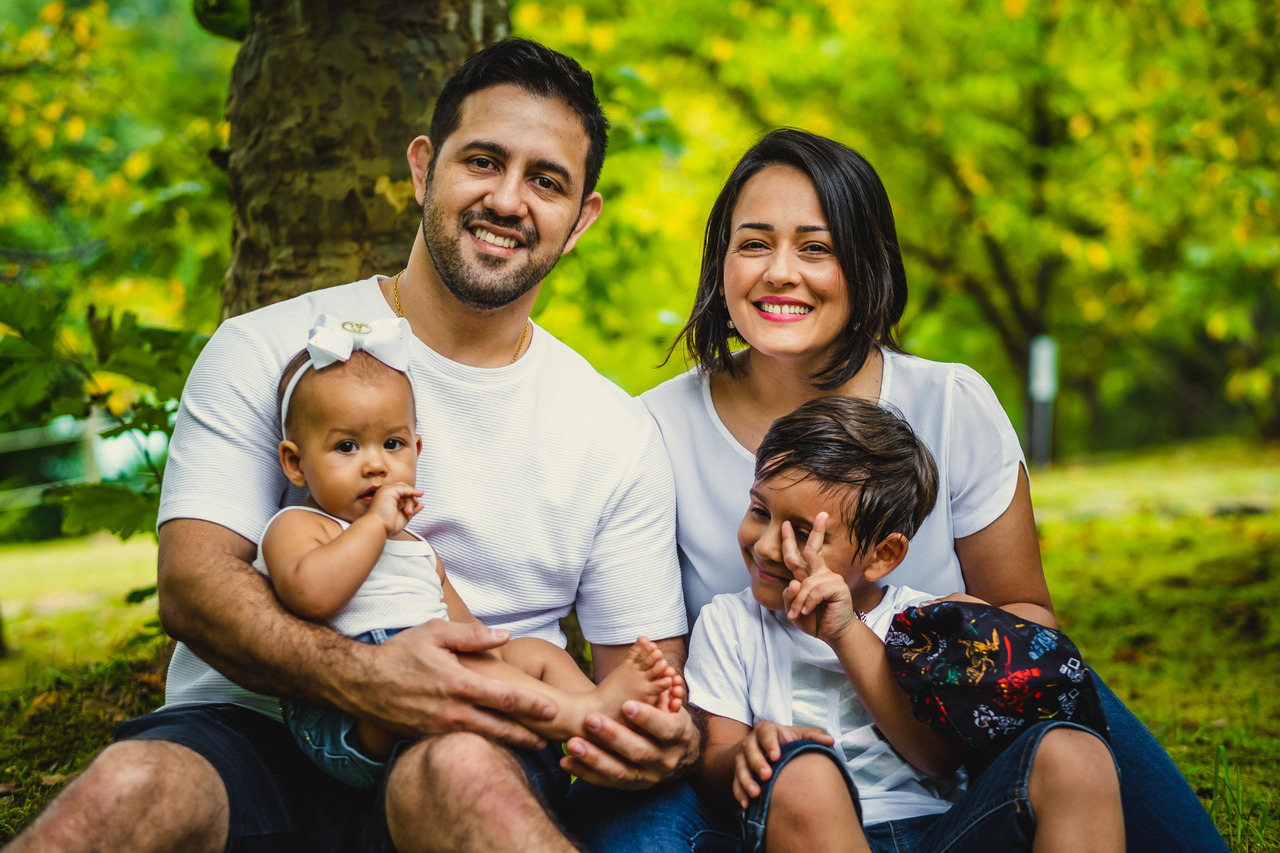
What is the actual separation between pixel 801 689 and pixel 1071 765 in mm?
592

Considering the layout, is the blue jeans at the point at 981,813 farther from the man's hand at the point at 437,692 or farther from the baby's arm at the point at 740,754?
the man's hand at the point at 437,692

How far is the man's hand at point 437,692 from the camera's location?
1.73m

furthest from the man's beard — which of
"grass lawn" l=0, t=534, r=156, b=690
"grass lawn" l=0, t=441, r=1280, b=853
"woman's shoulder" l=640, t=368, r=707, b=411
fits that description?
"grass lawn" l=0, t=441, r=1280, b=853

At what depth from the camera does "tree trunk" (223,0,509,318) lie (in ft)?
9.08

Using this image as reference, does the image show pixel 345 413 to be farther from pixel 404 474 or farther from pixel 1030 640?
pixel 1030 640

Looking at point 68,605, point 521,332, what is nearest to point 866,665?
point 521,332

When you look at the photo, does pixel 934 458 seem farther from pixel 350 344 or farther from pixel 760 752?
pixel 350 344

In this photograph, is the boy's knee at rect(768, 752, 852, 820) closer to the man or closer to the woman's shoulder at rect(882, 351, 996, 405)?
the man

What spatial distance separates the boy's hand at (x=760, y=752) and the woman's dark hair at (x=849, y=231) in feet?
3.19

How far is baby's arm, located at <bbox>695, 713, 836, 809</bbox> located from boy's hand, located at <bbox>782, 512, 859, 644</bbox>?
22cm

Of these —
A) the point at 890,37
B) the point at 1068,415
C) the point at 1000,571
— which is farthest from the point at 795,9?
the point at 1068,415

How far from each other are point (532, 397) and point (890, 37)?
8.18 metres

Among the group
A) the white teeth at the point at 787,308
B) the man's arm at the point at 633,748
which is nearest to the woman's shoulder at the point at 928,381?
the white teeth at the point at 787,308

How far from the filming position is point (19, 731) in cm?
281
